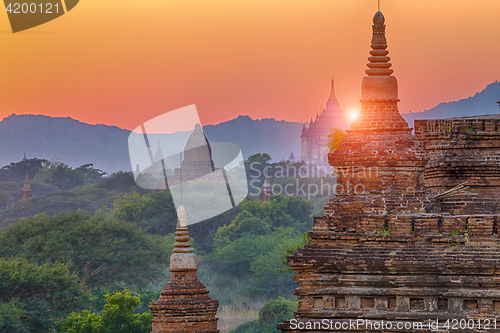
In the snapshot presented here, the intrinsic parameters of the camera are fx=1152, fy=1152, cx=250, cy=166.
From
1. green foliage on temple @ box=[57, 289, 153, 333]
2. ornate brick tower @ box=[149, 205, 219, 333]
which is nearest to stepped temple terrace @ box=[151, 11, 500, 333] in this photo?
ornate brick tower @ box=[149, 205, 219, 333]

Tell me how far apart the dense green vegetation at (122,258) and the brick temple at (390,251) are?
66.4 feet

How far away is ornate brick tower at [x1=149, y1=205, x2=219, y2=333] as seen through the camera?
32125mm

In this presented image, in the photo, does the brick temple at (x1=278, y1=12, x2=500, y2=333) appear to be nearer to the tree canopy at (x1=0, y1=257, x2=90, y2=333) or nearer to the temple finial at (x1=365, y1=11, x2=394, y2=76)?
the temple finial at (x1=365, y1=11, x2=394, y2=76)

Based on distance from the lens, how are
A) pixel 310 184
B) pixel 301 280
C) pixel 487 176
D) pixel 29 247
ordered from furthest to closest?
1. pixel 310 184
2. pixel 29 247
3. pixel 487 176
4. pixel 301 280

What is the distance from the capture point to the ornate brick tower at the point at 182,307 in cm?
3212

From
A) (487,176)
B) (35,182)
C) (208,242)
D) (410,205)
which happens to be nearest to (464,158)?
(487,176)

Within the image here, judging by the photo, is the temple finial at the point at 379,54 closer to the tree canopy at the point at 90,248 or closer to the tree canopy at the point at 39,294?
the tree canopy at the point at 39,294

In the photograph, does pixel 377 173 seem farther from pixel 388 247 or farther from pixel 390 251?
pixel 390 251

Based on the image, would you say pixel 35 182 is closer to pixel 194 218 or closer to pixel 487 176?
pixel 194 218

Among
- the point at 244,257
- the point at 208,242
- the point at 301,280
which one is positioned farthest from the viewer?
the point at 208,242

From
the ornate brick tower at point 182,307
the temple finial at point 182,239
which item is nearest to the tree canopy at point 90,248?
the temple finial at point 182,239

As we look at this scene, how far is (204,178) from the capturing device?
127 metres

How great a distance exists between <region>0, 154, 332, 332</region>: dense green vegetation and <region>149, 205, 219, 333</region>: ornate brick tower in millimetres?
10276

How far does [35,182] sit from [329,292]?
157 metres
